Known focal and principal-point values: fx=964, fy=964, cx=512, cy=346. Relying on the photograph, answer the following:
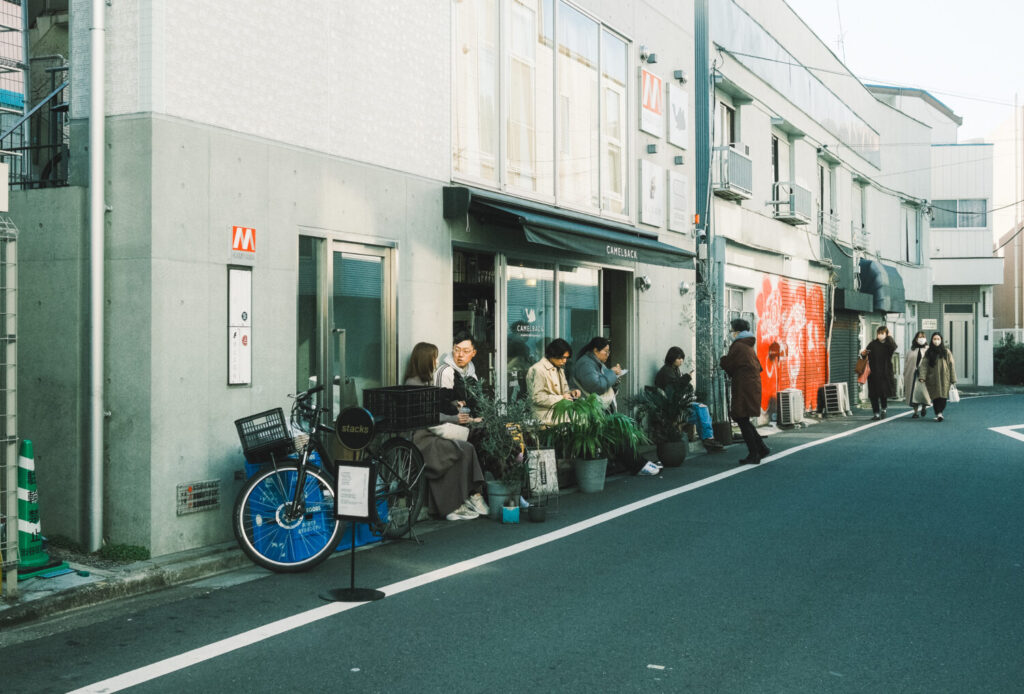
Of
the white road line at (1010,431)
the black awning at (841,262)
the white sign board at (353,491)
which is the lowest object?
the white road line at (1010,431)

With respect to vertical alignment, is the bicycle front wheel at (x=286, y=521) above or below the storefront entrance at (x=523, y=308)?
below

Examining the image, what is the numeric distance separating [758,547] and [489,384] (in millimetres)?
4506

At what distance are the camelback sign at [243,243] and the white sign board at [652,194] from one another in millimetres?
8674

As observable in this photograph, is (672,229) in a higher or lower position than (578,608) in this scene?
higher

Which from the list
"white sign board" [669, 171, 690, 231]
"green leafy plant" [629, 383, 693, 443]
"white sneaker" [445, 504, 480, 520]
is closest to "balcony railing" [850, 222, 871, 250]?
"white sign board" [669, 171, 690, 231]

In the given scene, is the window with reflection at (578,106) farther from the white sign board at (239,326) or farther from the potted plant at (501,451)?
the white sign board at (239,326)

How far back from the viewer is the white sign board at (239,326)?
764 centimetres

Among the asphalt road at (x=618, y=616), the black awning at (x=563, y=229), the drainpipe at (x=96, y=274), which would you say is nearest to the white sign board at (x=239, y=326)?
the drainpipe at (x=96, y=274)

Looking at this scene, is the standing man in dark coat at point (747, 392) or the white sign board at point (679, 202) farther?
the white sign board at point (679, 202)

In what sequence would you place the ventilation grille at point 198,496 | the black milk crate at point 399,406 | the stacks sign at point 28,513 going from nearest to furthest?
1. the stacks sign at point 28,513
2. the ventilation grille at point 198,496
3. the black milk crate at point 399,406

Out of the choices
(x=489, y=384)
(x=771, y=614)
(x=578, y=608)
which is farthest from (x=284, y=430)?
(x=489, y=384)

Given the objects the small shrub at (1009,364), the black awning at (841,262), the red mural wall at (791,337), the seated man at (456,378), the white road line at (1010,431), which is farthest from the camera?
the small shrub at (1009,364)

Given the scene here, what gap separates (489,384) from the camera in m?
11.4

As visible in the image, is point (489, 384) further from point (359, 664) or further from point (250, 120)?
point (359, 664)
